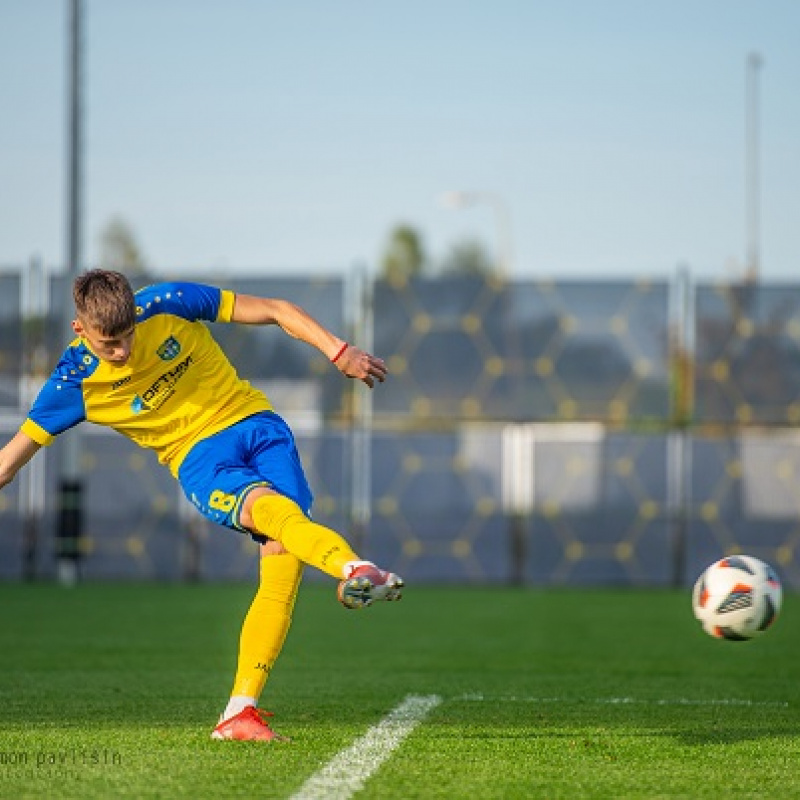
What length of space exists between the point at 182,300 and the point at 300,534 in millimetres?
Answer: 1062

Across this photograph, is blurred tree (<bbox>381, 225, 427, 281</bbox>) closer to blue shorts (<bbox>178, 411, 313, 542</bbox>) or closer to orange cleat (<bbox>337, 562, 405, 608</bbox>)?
blue shorts (<bbox>178, 411, 313, 542</bbox>)

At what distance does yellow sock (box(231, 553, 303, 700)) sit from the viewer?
19.4ft

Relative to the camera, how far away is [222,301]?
6168 mm

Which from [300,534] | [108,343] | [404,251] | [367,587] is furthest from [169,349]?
[404,251]

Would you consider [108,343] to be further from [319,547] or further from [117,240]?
[117,240]

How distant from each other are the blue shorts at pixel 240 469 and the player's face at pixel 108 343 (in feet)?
1.57

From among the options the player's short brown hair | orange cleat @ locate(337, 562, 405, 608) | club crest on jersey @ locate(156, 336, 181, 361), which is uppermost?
the player's short brown hair

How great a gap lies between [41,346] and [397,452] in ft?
13.0

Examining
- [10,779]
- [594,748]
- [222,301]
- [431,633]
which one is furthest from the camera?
[431,633]

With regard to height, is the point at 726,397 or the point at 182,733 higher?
the point at 726,397

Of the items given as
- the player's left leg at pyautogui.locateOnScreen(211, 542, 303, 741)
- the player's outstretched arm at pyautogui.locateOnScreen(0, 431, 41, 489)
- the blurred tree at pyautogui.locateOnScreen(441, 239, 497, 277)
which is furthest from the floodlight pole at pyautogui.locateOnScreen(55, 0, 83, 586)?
the blurred tree at pyautogui.locateOnScreen(441, 239, 497, 277)

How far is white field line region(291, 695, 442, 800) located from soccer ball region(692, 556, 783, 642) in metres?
1.16

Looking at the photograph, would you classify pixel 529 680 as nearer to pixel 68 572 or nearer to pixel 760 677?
pixel 760 677

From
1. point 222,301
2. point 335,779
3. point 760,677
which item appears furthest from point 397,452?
point 335,779
